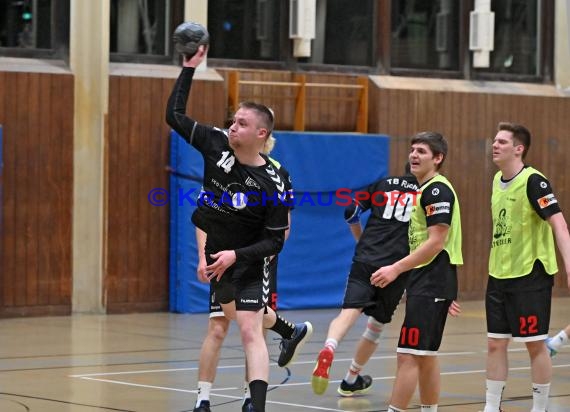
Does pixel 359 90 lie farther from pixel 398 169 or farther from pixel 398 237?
pixel 398 237

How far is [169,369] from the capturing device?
1212cm

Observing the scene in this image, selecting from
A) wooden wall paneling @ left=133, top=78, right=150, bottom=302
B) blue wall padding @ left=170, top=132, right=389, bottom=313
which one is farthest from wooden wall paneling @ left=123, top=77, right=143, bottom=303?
blue wall padding @ left=170, top=132, right=389, bottom=313

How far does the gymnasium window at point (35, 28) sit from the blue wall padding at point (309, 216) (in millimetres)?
2111

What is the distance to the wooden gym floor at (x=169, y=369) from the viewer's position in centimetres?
1008

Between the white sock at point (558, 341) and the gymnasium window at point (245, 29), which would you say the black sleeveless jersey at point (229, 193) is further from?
the gymnasium window at point (245, 29)

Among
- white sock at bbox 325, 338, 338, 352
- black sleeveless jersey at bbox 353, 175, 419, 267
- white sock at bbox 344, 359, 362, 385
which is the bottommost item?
white sock at bbox 344, 359, 362, 385

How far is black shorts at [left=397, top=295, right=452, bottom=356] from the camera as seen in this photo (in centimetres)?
847

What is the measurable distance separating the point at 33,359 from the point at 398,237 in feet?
13.2

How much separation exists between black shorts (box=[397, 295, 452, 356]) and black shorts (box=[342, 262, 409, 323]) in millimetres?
2281

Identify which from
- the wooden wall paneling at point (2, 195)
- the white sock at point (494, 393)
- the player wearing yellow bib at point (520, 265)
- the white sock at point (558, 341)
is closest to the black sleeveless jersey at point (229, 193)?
the player wearing yellow bib at point (520, 265)

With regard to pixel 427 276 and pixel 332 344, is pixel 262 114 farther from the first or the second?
pixel 332 344

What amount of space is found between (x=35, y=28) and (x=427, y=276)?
34.3 feet

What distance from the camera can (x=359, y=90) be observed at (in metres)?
20.0

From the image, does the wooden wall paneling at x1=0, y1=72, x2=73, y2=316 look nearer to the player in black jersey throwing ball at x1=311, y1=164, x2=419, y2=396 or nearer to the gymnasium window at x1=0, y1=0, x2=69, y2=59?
the gymnasium window at x1=0, y1=0, x2=69, y2=59
